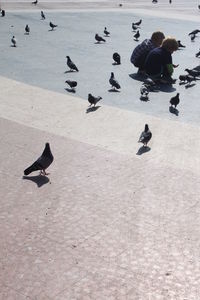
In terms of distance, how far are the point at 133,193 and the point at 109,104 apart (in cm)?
535

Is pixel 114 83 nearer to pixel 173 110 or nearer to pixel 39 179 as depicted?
pixel 173 110

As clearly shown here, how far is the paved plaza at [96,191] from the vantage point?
563 cm

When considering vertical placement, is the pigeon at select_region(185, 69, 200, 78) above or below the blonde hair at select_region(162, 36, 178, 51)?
below

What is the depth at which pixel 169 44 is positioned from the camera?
1482 cm

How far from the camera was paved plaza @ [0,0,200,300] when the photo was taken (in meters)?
5.63

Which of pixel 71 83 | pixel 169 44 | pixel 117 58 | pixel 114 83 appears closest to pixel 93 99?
pixel 71 83

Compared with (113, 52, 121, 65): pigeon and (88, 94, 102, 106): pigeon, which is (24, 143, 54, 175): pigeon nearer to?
(88, 94, 102, 106): pigeon

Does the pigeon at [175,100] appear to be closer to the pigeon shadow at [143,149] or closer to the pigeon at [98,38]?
the pigeon shadow at [143,149]

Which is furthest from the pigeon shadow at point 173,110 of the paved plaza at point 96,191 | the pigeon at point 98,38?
the pigeon at point 98,38

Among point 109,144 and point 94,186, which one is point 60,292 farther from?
point 109,144

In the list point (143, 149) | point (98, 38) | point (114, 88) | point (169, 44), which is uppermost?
point (169, 44)

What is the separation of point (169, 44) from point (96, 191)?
8.38 metres

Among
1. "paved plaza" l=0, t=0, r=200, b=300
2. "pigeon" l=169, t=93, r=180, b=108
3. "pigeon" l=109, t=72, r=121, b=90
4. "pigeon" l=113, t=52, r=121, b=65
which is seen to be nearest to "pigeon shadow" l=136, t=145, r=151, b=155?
"paved plaza" l=0, t=0, r=200, b=300

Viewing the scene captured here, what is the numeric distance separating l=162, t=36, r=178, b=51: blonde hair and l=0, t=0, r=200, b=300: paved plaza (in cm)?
131
